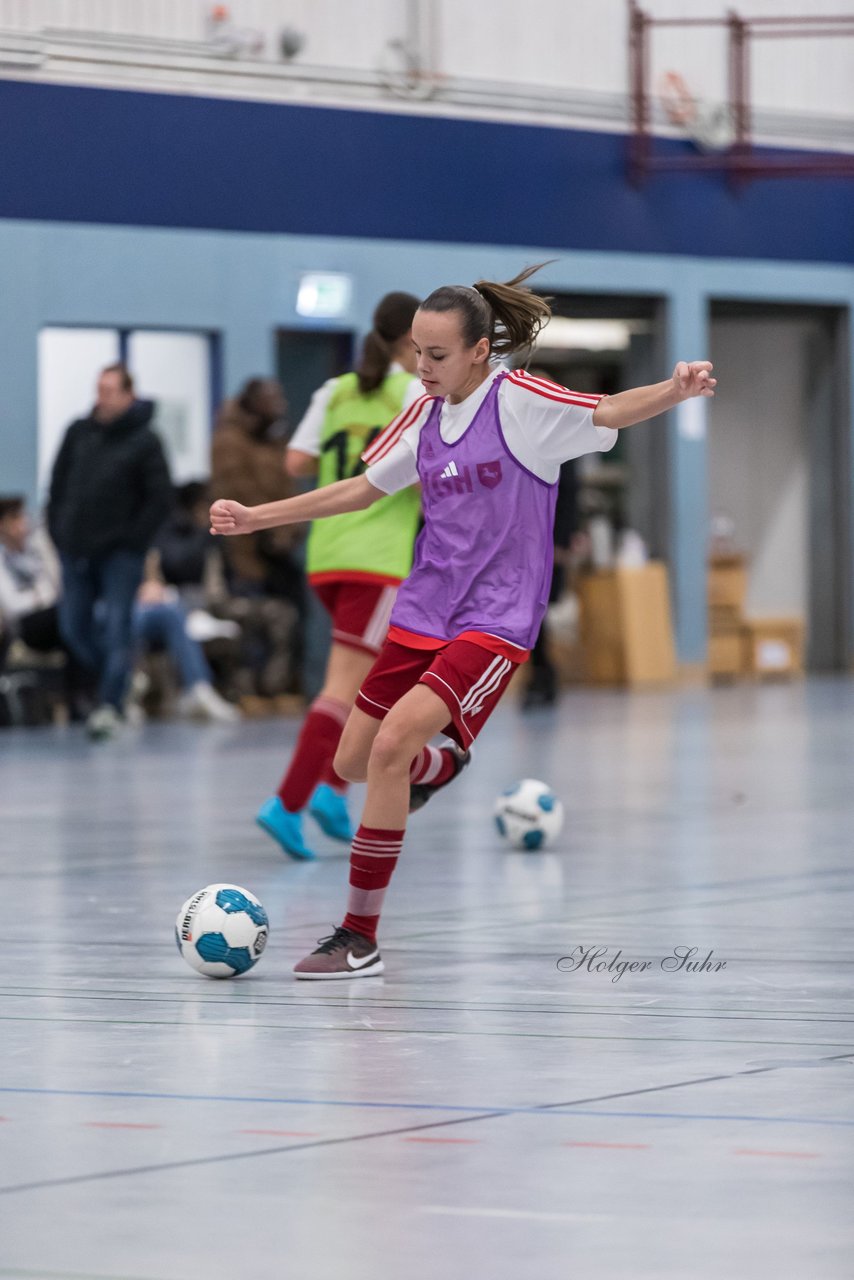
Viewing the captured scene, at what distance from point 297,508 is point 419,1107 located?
2236 millimetres

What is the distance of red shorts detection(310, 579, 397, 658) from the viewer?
8.13 meters

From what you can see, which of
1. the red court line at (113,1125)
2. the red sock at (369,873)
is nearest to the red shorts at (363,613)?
the red sock at (369,873)

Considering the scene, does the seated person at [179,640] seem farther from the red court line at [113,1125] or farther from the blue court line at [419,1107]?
the red court line at [113,1125]

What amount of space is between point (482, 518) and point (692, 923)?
1507mm

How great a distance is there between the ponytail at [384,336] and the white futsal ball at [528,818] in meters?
1.58

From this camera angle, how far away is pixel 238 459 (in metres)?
16.0

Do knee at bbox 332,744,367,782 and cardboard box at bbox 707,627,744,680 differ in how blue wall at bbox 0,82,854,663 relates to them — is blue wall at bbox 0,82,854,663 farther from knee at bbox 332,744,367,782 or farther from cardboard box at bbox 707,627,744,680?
knee at bbox 332,744,367,782

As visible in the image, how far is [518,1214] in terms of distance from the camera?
11.6 ft

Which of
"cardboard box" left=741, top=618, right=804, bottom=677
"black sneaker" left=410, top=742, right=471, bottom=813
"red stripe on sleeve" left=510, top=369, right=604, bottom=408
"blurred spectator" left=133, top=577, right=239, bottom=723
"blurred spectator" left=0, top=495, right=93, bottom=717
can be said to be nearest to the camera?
"red stripe on sleeve" left=510, top=369, right=604, bottom=408

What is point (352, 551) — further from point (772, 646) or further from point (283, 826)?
point (772, 646)

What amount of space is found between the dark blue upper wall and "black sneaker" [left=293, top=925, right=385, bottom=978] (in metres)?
12.7

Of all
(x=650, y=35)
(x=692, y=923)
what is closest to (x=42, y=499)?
(x=650, y=35)

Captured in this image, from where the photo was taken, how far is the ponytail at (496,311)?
5.87m

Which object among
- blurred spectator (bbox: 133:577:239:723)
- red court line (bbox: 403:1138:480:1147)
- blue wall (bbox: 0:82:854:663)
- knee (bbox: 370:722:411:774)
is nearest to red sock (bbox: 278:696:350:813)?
knee (bbox: 370:722:411:774)
